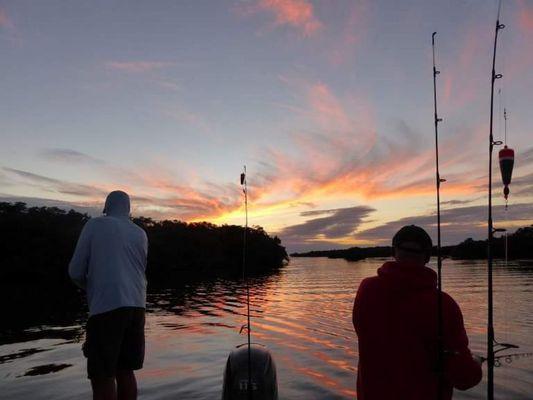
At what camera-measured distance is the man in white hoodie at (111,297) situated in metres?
4.64

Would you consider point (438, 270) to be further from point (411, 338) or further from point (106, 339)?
point (106, 339)

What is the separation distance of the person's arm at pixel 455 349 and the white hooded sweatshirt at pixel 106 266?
319cm

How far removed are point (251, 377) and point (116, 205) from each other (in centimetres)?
263

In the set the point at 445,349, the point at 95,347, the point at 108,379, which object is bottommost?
the point at 108,379

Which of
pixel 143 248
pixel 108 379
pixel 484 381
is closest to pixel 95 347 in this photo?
pixel 108 379

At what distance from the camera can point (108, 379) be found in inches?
183

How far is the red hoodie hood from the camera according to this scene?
2.75 m

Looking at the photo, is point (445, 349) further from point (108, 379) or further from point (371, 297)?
point (108, 379)

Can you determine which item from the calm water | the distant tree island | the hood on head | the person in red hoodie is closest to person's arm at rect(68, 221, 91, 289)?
the hood on head

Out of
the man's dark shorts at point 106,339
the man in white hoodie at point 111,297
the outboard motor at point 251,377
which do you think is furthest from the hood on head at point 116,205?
the outboard motor at point 251,377

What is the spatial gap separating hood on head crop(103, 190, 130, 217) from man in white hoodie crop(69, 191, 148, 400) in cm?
8

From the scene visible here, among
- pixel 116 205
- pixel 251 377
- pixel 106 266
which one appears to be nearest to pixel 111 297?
pixel 106 266

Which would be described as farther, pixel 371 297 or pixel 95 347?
pixel 95 347

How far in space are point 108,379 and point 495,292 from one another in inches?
1464
